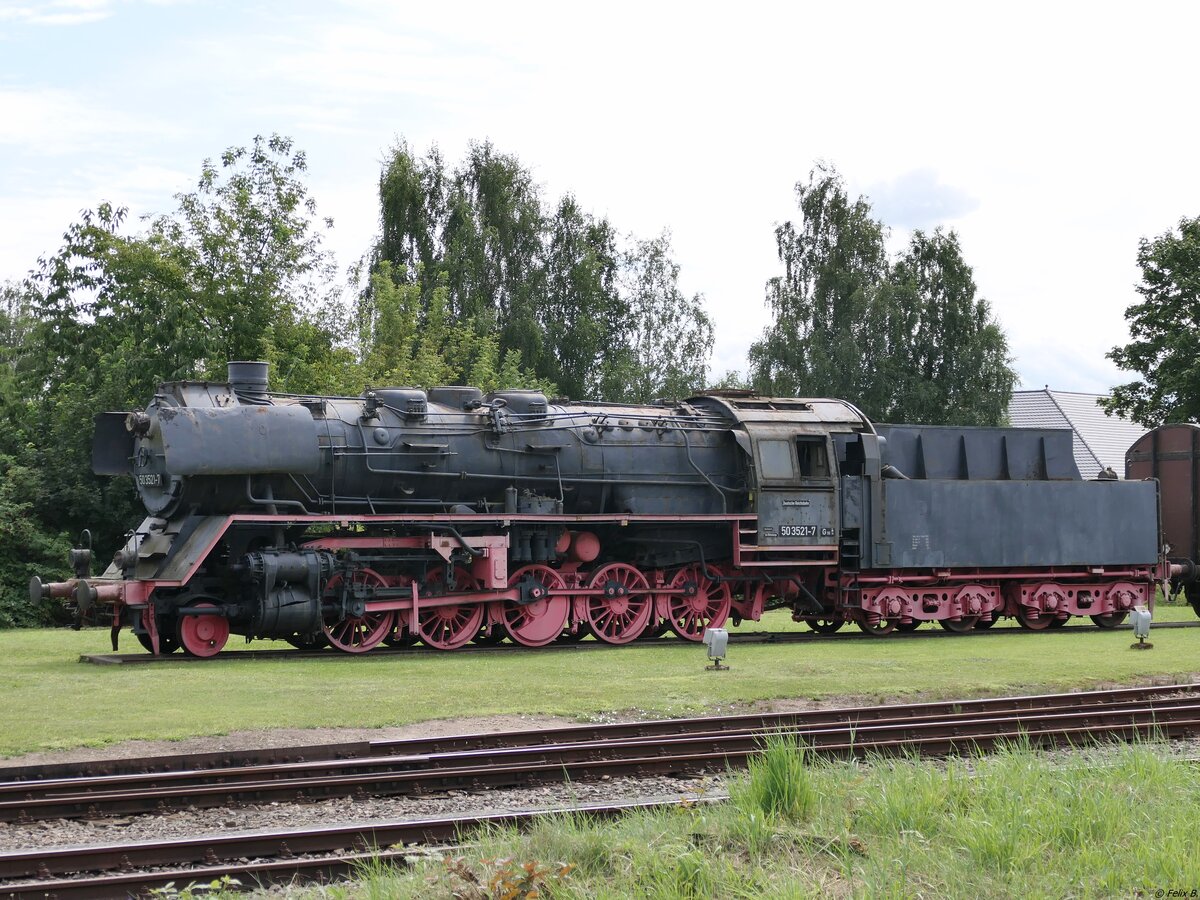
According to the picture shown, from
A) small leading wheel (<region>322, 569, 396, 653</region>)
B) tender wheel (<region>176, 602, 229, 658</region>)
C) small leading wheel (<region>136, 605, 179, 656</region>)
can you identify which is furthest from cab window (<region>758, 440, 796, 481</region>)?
small leading wheel (<region>136, 605, 179, 656</region>)

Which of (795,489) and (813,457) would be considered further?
(813,457)

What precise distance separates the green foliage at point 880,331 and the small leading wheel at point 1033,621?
19.1 metres

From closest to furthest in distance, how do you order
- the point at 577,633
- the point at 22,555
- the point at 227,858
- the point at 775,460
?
the point at 227,858 → the point at 577,633 → the point at 775,460 → the point at 22,555

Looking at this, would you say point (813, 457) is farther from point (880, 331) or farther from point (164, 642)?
point (880, 331)

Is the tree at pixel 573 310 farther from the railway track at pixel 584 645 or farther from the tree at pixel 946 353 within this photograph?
the railway track at pixel 584 645

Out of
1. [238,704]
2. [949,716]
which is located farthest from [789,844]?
[238,704]

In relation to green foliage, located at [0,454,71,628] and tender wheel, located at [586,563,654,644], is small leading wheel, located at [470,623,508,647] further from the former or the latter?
green foliage, located at [0,454,71,628]

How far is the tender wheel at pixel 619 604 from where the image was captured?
1906 cm

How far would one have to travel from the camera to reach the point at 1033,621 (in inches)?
878

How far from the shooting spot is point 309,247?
31828 millimetres

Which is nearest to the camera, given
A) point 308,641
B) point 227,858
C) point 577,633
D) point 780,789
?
point 227,858

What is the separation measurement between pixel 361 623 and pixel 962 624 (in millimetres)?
10692

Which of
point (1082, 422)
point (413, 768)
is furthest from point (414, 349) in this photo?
point (1082, 422)

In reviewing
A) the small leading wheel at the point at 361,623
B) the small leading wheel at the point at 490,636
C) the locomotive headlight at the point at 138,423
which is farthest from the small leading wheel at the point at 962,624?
the locomotive headlight at the point at 138,423
